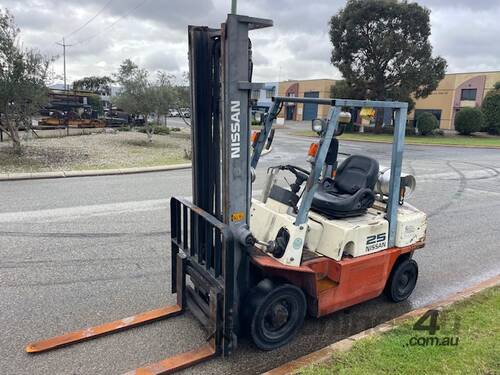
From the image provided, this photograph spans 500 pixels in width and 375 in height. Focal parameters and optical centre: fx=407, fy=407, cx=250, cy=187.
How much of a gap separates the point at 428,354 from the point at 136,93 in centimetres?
1953

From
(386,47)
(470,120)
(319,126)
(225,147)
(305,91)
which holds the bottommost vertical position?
(225,147)

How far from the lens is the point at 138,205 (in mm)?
8188

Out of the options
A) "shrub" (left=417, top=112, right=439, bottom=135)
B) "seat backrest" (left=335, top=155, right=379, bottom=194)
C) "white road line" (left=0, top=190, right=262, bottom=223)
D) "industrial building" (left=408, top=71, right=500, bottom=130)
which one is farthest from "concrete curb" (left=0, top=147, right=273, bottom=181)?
"industrial building" (left=408, top=71, right=500, bottom=130)

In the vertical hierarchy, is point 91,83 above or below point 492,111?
above

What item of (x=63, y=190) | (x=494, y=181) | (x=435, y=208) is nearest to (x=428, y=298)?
(x=435, y=208)

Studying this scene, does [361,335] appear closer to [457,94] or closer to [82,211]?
[82,211]

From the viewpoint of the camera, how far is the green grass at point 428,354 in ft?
10.3

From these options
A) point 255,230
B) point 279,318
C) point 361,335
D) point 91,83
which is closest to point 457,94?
point 255,230

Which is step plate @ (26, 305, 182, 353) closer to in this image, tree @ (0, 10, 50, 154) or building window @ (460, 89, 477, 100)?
tree @ (0, 10, 50, 154)

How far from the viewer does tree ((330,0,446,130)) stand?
3181 centimetres

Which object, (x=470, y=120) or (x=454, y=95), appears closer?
(x=470, y=120)

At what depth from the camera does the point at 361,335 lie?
3631 mm

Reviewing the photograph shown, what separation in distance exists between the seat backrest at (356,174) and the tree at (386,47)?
99.4ft

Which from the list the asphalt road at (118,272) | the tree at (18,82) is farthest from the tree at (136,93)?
the asphalt road at (118,272)
